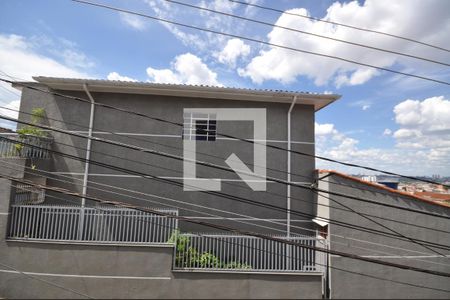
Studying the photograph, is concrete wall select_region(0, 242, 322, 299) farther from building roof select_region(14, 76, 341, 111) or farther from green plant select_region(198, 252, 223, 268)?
building roof select_region(14, 76, 341, 111)

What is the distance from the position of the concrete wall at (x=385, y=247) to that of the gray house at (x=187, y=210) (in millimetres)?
32

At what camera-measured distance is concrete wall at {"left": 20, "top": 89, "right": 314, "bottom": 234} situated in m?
9.69

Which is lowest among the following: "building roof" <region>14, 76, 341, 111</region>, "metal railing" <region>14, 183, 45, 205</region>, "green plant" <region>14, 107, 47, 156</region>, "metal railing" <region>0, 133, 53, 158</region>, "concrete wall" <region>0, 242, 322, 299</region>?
"concrete wall" <region>0, 242, 322, 299</region>

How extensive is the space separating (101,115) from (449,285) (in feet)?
43.2

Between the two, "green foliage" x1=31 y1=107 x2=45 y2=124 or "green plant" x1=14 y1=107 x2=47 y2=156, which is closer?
"green plant" x1=14 y1=107 x2=47 y2=156

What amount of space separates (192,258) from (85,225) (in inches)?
136

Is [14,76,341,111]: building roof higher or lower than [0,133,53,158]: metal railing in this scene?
higher

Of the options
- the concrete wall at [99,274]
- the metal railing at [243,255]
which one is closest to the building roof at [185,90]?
the concrete wall at [99,274]

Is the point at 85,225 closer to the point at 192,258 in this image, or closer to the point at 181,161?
the point at 192,258

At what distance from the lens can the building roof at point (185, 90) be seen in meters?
9.13

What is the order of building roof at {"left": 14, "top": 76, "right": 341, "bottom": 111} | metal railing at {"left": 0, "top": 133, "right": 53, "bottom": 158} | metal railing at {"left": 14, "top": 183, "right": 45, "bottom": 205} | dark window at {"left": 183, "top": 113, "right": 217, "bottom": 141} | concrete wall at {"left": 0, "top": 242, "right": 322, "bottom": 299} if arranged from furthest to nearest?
1. dark window at {"left": 183, "top": 113, "right": 217, "bottom": 141}
2. building roof at {"left": 14, "top": 76, "right": 341, "bottom": 111}
3. metal railing at {"left": 0, "top": 133, "right": 53, "bottom": 158}
4. metal railing at {"left": 14, "top": 183, "right": 45, "bottom": 205}
5. concrete wall at {"left": 0, "top": 242, "right": 322, "bottom": 299}

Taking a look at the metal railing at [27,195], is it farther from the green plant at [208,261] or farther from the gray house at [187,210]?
the green plant at [208,261]

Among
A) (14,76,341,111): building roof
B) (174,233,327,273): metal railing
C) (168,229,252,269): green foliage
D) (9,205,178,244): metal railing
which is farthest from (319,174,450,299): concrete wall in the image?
(9,205,178,244): metal railing

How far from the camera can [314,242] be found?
8195 mm
